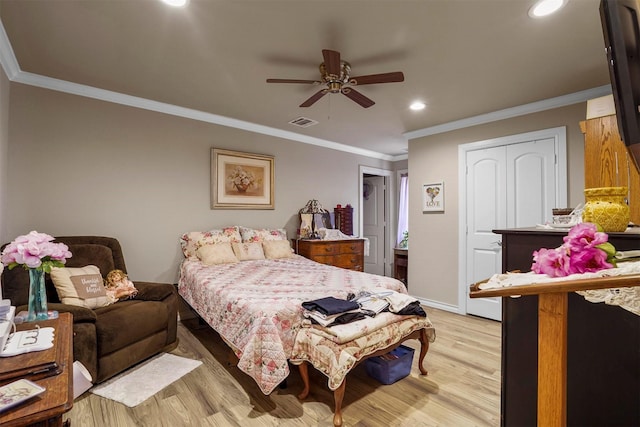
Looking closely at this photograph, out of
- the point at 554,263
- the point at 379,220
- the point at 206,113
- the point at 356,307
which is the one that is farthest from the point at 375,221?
the point at 554,263

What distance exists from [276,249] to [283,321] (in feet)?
6.54

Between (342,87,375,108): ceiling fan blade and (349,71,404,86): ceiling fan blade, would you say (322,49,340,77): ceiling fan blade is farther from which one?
(342,87,375,108): ceiling fan blade

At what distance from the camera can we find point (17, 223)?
107 inches

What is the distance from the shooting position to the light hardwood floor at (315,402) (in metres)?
1.87

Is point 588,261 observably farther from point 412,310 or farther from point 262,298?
point 262,298

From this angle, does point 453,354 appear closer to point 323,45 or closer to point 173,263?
point 323,45

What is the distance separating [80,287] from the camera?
7.93ft

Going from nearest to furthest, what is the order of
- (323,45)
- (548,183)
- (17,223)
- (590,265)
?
(590,265), (323,45), (17,223), (548,183)

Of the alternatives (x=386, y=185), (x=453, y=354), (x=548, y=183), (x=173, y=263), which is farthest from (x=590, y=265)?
(x=386, y=185)

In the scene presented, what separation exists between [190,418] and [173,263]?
2054mm

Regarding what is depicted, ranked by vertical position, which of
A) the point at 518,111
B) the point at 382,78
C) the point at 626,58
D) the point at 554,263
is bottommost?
the point at 554,263

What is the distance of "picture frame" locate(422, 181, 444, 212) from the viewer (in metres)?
4.25

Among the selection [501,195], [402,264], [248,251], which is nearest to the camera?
[501,195]

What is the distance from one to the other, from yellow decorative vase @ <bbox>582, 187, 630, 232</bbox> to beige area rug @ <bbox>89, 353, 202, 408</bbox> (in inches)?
105
